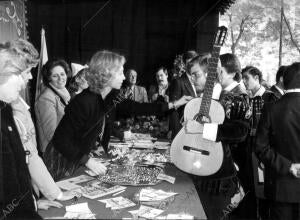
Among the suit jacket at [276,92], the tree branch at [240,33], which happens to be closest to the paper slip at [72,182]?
the suit jacket at [276,92]

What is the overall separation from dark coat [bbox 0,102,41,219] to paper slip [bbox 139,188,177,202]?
55 cm

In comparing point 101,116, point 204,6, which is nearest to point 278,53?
point 204,6

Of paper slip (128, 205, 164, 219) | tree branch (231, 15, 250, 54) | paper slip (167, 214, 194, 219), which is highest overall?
tree branch (231, 15, 250, 54)

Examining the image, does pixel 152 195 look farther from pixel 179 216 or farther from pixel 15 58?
pixel 15 58

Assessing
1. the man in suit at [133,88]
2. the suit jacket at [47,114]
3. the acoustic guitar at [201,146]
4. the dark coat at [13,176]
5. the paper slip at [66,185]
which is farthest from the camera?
the man in suit at [133,88]

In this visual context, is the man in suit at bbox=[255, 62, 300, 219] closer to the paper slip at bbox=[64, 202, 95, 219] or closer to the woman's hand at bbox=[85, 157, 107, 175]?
the woman's hand at bbox=[85, 157, 107, 175]

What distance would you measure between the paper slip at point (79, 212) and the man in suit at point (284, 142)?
127cm

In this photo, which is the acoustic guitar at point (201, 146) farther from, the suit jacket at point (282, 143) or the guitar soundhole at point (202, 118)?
the suit jacket at point (282, 143)

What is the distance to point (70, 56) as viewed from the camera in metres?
6.70

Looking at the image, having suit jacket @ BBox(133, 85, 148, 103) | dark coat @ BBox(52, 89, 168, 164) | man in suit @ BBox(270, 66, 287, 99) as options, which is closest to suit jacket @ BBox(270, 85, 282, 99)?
man in suit @ BBox(270, 66, 287, 99)

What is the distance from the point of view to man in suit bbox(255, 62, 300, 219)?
2354mm

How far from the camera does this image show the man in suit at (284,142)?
7.72 feet

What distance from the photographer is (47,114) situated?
3617 mm

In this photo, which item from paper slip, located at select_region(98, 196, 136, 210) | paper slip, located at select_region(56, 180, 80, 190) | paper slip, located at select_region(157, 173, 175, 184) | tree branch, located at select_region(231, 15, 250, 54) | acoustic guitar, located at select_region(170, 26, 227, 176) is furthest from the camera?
tree branch, located at select_region(231, 15, 250, 54)
